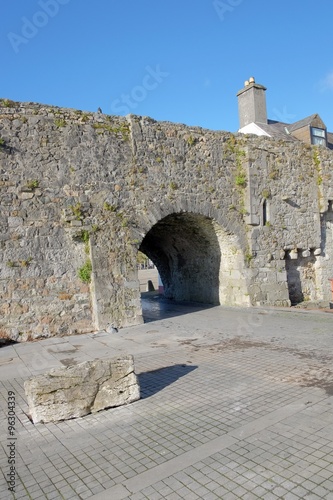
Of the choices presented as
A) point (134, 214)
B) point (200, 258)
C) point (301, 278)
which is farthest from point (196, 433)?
point (301, 278)

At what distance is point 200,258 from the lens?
521 inches

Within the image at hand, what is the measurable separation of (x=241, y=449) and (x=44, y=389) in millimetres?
2058

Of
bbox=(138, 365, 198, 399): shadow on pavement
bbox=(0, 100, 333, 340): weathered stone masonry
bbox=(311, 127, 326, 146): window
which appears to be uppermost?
bbox=(311, 127, 326, 146): window

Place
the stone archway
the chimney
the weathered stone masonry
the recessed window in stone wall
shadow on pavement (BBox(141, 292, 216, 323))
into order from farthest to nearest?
1. the chimney
2. the recessed window in stone wall
3. the stone archway
4. shadow on pavement (BBox(141, 292, 216, 323))
5. the weathered stone masonry

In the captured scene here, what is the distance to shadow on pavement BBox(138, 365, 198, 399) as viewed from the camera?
4938mm

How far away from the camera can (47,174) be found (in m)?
8.90

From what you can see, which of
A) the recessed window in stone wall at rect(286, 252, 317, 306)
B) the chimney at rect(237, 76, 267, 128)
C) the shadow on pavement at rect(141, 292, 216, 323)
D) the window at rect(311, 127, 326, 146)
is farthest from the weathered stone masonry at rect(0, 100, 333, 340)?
the chimney at rect(237, 76, 267, 128)

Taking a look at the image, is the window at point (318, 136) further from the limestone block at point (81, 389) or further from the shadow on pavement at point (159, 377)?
the limestone block at point (81, 389)

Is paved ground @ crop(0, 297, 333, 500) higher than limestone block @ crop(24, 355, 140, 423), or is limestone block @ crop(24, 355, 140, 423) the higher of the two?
limestone block @ crop(24, 355, 140, 423)

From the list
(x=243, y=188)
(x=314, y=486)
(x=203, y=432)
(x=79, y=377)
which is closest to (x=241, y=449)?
(x=203, y=432)

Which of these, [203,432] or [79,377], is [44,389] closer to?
[79,377]

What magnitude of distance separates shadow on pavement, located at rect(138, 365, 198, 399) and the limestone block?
37 cm

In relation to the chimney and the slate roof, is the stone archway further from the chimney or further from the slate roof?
the slate roof

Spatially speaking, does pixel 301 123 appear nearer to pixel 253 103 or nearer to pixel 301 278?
pixel 253 103
